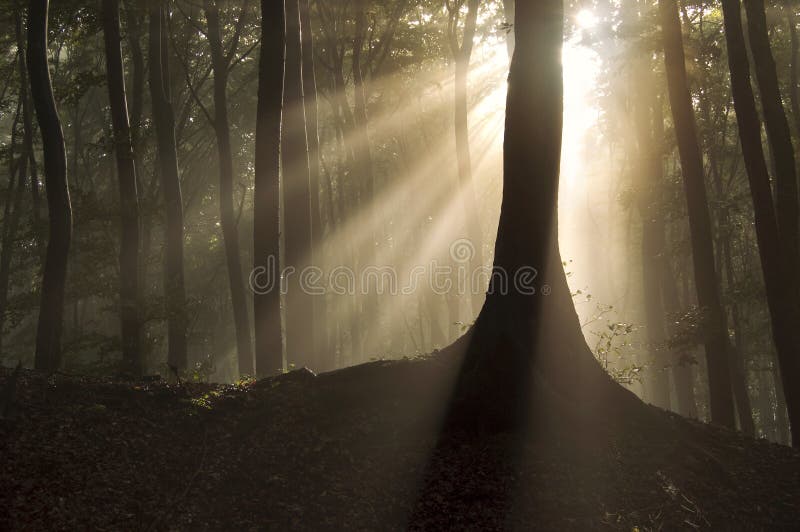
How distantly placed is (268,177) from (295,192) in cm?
387

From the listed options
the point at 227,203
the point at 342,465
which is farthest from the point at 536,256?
the point at 227,203

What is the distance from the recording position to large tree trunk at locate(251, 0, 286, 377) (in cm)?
1070

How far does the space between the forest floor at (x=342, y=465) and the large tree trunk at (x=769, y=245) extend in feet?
11.0

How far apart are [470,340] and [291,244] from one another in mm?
7064

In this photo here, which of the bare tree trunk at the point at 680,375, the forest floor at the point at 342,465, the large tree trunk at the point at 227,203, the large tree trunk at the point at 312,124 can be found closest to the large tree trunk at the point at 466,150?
the bare tree trunk at the point at 680,375

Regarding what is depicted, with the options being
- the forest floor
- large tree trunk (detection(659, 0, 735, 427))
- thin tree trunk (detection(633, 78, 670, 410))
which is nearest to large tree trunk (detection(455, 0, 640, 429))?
the forest floor

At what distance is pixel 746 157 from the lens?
12.4m

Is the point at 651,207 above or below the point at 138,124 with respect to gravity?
below

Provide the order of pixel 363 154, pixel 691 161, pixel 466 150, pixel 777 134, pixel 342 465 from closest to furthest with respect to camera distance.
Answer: pixel 342 465 → pixel 777 134 → pixel 691 161 → pixel 466 150 → pixel 363 154

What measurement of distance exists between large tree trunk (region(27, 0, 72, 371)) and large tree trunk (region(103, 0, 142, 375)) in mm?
1735

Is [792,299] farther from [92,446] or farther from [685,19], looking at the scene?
[685,19]

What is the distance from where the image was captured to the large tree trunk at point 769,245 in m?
11.5

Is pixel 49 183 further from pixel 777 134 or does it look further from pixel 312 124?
pixel 777 134

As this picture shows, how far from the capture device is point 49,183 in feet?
41.7
